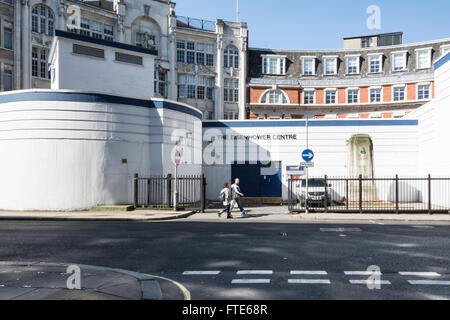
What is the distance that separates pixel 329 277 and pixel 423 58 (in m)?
40.8

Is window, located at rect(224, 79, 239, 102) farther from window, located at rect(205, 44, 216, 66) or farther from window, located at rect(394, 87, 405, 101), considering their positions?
window, located at rect(394, 87, 405, 101)

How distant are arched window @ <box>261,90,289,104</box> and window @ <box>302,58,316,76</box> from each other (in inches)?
161

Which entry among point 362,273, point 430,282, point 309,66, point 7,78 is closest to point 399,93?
point 309,66

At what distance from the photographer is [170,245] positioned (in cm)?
1043

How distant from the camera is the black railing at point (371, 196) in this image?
19.6 m

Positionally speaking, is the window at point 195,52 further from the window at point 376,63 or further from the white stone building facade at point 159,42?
the window at point 376,63

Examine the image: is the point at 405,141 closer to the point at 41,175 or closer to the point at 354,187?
the point at 354,187

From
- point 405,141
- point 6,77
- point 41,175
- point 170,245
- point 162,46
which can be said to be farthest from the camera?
point 162,46

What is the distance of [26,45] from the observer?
3120cm

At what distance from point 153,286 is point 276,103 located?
36.7 m

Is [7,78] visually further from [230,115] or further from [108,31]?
[230,115]

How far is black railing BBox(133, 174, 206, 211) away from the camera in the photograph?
20.4 metres

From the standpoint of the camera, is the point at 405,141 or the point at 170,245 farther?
the point at 405,141

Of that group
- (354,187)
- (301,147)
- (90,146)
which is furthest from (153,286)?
(301,147)
